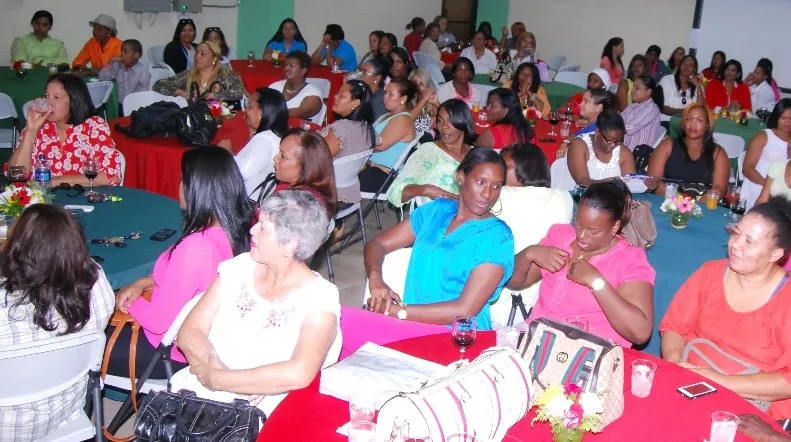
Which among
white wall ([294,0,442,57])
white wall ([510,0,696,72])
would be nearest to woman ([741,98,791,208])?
white wall ([294,0,442,57])

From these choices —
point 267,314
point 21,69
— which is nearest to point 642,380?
point 267,314

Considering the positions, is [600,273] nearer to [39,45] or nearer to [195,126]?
[195,126]

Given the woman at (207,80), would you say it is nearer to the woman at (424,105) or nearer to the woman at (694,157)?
the woman at (424,105)

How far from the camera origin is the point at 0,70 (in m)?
8.05

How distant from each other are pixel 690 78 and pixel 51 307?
8.83 m

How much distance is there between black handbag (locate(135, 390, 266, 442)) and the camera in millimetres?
2365

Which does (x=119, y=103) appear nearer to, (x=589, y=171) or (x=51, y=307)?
(x=589, y=171)

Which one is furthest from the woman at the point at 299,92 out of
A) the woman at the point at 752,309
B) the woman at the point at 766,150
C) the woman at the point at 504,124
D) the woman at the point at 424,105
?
the woman at the point at 752,309

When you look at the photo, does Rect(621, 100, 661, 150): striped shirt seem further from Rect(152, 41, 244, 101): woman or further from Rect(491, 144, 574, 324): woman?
Rect(152, 41, 244, 101): woman

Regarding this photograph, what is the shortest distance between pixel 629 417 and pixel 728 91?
29.5 feet

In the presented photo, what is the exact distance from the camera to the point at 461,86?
842cm

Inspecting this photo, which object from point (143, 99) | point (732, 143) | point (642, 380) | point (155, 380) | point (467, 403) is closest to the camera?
point (467, 403)

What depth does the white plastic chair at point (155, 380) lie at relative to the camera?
2898 millimetres

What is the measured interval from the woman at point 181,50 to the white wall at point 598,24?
8633 mm
